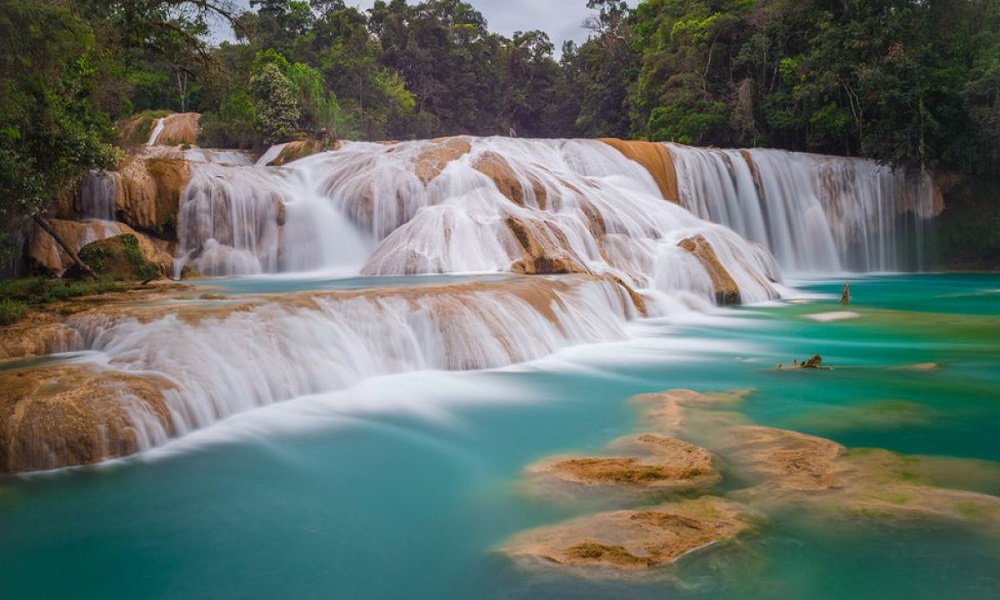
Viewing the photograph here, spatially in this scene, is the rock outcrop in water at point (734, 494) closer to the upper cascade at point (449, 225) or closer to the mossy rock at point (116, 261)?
the upper cascade at point (449, 225)

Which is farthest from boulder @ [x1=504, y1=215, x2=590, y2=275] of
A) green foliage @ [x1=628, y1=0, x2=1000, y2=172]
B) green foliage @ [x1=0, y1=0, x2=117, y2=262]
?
green foliage @ [x1=628, y1=0, x2=1000, y2=172]

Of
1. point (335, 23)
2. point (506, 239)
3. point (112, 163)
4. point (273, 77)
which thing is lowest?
point (506, 239)

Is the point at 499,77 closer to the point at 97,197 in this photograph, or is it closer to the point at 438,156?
the point at 438,156

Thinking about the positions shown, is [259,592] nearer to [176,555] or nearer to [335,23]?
[176,555]

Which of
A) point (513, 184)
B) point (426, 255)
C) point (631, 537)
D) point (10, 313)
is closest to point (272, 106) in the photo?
point (513, 184)

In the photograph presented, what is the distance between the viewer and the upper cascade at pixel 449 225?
48.2 ft

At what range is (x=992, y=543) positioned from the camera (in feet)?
13.5

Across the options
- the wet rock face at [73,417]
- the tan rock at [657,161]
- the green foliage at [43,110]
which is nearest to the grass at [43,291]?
the green foliage at [43,110]

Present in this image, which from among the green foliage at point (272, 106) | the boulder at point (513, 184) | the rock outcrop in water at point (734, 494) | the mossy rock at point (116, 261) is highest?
the green foliage at point (272, 106)

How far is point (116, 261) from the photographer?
1278 cm

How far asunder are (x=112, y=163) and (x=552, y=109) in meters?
44.3

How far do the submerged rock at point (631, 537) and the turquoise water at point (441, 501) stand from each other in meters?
0.11

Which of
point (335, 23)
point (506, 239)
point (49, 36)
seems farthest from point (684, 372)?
point (335, 23)

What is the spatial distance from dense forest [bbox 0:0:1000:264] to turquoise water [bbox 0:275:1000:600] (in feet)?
16.6
